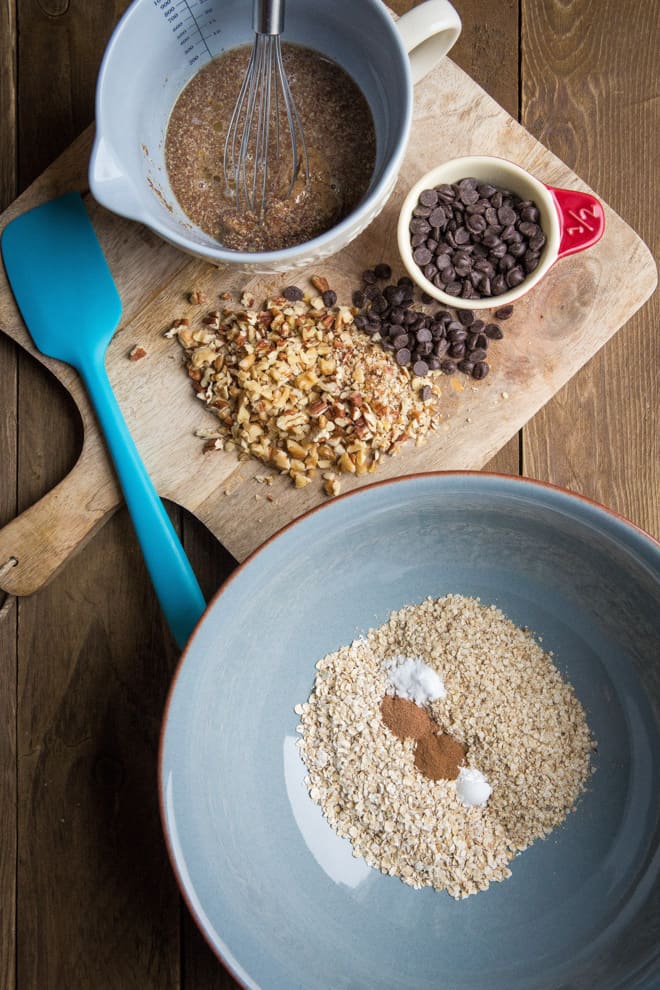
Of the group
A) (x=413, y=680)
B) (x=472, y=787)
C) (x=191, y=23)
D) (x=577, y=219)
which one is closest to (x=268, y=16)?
(x=191, y=23)

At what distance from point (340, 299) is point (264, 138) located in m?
0.19

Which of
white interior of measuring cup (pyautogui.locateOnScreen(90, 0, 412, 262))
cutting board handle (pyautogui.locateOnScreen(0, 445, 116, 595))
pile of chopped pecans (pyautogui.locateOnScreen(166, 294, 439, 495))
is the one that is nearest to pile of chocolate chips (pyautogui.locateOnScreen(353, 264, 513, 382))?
pile of chopped pecans (pyautogui.locateOnScreen(166, 294, 439, 495))

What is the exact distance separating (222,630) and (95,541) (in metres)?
0.26

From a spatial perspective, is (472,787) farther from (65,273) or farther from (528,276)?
(65,273)

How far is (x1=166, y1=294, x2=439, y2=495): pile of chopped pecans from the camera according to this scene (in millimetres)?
928

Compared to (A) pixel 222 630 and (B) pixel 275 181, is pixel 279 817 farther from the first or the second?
(B) pixel 275 181

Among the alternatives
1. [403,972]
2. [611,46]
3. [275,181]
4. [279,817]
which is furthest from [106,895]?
[611,46]

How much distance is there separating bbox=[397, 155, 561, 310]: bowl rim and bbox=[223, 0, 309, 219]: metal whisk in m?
0.12

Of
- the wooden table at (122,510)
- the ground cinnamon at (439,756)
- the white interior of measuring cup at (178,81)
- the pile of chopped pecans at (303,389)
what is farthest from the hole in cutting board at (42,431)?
the ground cinnamon at (439,756)

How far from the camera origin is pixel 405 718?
3.08 ft

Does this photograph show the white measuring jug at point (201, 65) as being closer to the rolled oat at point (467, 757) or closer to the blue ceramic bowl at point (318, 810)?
the blue ceramic bowl at point (318, 810)

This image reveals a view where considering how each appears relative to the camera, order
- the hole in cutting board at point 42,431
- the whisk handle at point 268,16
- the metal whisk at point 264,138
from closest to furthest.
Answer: the whisk handle at point 268,16
the metal whisk at point 264,138
the hole in cutting board at point 42,431

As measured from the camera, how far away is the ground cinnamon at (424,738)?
93 centimetres

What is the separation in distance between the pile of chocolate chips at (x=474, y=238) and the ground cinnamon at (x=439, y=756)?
0.50m
